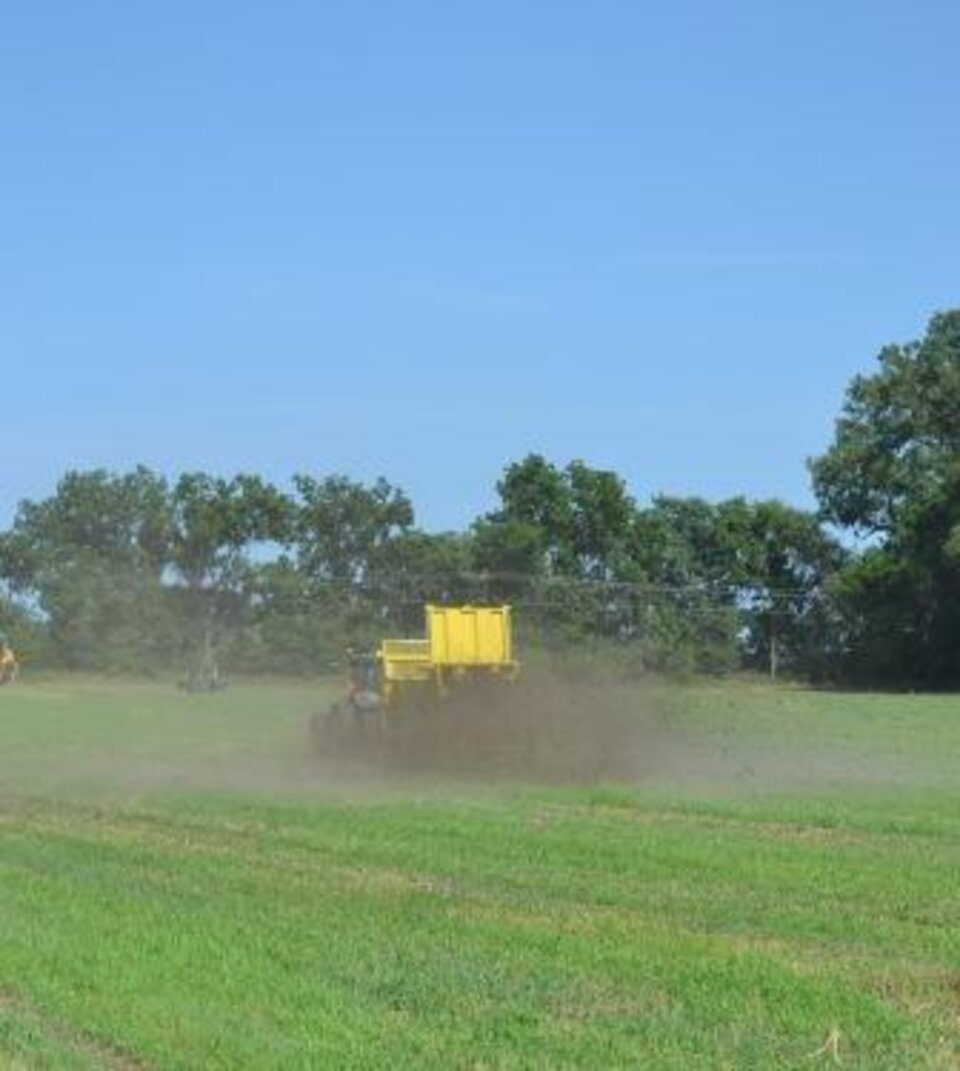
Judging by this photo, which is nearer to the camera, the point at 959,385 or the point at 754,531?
the point at 959,385

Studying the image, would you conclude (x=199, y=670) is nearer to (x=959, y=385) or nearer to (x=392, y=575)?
(x=392, y=575)

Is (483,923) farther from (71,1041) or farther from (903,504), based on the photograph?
(903,504)

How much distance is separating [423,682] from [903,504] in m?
61.0

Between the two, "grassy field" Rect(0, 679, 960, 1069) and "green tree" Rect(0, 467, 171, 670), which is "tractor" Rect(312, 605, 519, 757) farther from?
"green tree" Rect(0, 467, 171, 670)

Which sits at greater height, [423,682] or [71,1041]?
[423,682]

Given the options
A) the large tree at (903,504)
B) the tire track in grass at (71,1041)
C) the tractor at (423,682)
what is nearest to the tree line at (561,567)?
the large tree at (903,504)

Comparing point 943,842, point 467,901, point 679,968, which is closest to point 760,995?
point 679,968

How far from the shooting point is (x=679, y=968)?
35.6ft

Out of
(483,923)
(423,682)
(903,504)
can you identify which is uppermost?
(903,504)

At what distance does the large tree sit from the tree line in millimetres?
97

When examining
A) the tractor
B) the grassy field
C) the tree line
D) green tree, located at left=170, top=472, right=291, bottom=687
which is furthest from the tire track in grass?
green tree, located at left=170, top=472, right=291, bottom=687

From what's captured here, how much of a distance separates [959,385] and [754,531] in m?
19.1

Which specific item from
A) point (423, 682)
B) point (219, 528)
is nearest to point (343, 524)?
point (219, 528)

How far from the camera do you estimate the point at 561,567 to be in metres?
101
